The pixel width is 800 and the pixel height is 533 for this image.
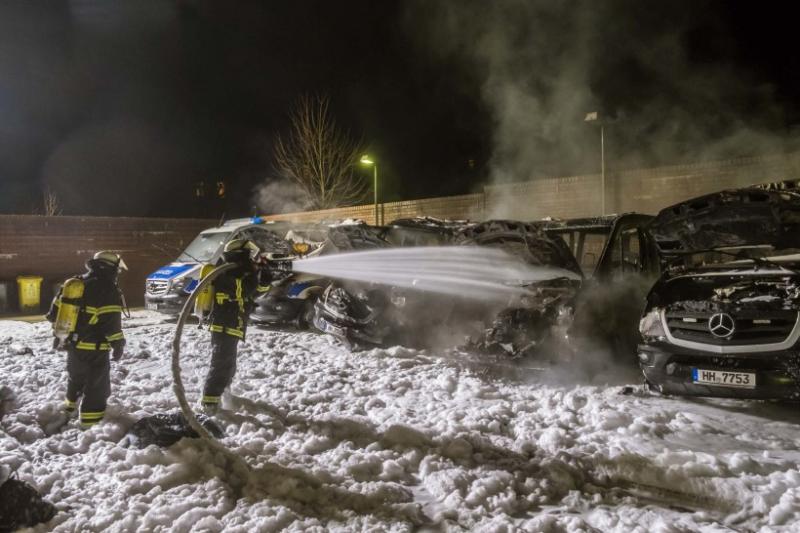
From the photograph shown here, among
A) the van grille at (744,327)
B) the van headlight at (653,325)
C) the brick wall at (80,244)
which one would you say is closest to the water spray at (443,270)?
the van headlight at (653,325)

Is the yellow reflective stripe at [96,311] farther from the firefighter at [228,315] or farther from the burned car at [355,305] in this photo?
the burned car at [355,305]

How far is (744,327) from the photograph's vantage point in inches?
176

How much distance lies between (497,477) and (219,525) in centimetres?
175

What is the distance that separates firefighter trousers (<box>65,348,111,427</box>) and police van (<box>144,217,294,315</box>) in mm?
5535

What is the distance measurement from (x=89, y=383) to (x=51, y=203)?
3672 cm

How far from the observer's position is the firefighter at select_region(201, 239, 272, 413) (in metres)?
5.02

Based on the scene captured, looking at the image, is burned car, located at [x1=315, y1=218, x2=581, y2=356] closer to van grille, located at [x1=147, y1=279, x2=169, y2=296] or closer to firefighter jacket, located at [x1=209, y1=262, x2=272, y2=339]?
firefighter jacket, located at [x1=209, y1=262, x2=272, y2=339]

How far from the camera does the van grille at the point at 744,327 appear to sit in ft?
14.1

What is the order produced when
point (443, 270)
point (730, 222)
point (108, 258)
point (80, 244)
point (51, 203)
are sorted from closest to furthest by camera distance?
point (108, 258) → point (730, 222) → point (443, 270) → point (80, 244) → point (51, 203)

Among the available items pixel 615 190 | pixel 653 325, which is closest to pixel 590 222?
pixel 653 325

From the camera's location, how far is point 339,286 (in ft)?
24.9

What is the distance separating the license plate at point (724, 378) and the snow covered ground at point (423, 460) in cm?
37

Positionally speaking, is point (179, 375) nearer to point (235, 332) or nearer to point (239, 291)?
A: point (235, 332)

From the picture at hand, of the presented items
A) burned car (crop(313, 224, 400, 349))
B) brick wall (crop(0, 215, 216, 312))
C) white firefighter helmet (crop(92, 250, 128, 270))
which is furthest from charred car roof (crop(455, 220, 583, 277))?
brick wall (crop(0, 215, 216, 312))
